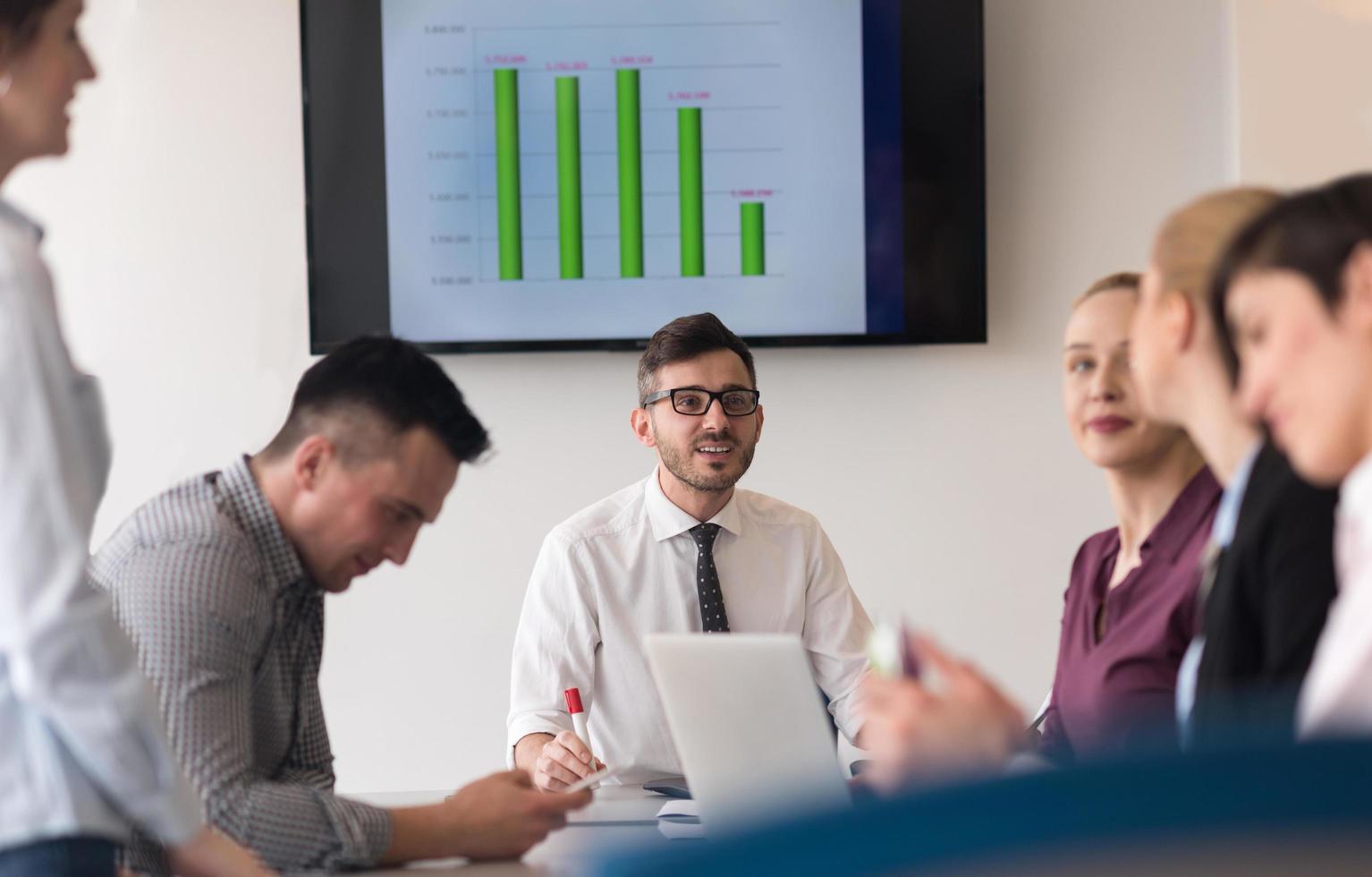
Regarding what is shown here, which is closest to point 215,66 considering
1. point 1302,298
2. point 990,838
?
point 1302,298

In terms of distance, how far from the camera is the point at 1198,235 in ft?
4.23

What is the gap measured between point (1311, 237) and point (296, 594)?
4.45ft

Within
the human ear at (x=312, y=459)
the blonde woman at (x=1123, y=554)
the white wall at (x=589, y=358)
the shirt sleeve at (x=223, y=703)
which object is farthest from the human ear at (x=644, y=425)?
the shirt sleeve at (x=223, y=703)

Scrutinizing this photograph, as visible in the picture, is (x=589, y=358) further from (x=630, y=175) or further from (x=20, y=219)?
(x=20, y=219)

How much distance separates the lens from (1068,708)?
1946 millimetres

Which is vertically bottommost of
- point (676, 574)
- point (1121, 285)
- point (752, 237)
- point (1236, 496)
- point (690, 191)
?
point (676, 574)

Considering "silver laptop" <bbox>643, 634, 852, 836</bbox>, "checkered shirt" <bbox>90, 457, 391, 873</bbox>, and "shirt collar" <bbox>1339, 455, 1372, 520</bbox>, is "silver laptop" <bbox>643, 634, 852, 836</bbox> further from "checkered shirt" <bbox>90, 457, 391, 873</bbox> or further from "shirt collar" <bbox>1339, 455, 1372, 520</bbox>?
"shirt collar" <bbox>1339, 455, 1372, 520</bbox>

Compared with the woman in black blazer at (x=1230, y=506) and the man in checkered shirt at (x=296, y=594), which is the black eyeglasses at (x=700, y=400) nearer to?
the man in checkered shirt at (x=296, y=594)

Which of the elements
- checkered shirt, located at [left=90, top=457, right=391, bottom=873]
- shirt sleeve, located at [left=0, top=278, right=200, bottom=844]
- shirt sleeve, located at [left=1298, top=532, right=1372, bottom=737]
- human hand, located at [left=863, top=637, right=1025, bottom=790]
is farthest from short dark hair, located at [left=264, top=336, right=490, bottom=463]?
shirt sleeve, located at [left=1298, top=532, right=1372, bottom=737]

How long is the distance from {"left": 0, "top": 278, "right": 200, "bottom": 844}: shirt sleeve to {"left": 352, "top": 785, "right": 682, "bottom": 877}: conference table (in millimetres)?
530

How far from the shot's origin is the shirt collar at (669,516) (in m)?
2.89

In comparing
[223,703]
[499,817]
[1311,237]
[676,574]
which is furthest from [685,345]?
[1311,237]

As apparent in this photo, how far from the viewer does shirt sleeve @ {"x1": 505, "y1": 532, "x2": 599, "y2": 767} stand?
263 cm

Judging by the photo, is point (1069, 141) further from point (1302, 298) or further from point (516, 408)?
point (1302, 298)
